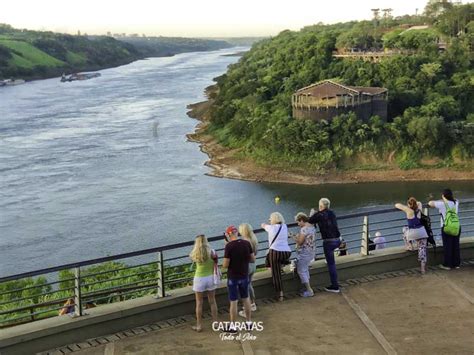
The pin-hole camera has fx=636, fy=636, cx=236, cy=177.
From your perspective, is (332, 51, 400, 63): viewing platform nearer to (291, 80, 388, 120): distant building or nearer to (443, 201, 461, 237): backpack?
(291, 80, 388, 120): distant building

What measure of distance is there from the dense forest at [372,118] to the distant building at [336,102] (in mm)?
1083

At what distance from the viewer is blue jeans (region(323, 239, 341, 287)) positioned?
27.7 feet

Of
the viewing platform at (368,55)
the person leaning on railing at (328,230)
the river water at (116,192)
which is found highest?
the viewing platform at (368,55)

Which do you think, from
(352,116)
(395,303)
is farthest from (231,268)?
(352,116)

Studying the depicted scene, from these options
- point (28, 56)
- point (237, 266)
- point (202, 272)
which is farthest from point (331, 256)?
point (28, 56)

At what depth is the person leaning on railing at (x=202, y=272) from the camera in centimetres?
726

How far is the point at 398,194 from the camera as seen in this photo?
39.8 metres

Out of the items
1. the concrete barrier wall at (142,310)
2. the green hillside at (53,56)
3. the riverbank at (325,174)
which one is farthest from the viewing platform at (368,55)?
the green hillside at (53,56)

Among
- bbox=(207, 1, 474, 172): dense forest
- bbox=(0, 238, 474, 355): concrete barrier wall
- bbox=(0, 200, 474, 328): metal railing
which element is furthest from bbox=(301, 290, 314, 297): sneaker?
bbox=(207, 1, 474, 172): dense forest

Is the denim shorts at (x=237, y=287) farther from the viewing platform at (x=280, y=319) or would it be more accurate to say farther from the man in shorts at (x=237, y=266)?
the viewing platform at (x=280, y=319)

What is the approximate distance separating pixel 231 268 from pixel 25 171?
40355 millimetres

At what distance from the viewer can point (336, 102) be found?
49.2m

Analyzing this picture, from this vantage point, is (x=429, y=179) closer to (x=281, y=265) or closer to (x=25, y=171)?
(x=25, y=171)

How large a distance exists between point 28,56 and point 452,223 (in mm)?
142038
